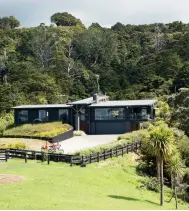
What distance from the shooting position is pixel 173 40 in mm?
120000

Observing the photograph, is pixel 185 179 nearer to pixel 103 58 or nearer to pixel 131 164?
pixel 131 164

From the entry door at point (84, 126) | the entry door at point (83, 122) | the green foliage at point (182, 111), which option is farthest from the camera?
the entry door at point (83, 122)

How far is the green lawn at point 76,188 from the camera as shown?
20.2 meters

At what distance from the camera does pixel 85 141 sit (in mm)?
49531

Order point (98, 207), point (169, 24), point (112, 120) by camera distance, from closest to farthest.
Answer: point (98, 207) → point (112, 120) → point (169, 24)

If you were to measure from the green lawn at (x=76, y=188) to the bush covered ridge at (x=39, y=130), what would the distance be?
1555 centimetres

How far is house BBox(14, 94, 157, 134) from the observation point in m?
57.1

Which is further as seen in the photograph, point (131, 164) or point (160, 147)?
point (131, 164)

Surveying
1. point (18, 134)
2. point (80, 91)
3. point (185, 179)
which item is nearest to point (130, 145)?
point (185, 179)

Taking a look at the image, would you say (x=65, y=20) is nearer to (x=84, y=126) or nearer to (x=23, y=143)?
(x=84, y=126)

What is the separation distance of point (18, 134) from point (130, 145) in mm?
18236

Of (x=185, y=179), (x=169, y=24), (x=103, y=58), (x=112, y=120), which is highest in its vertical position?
(x=169, y=24)

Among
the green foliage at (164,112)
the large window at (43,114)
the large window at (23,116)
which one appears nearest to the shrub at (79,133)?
the large window at (43,114)

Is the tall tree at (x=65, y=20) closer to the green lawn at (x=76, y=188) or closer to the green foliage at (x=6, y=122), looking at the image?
the green foliage at (x=6, y=122)
